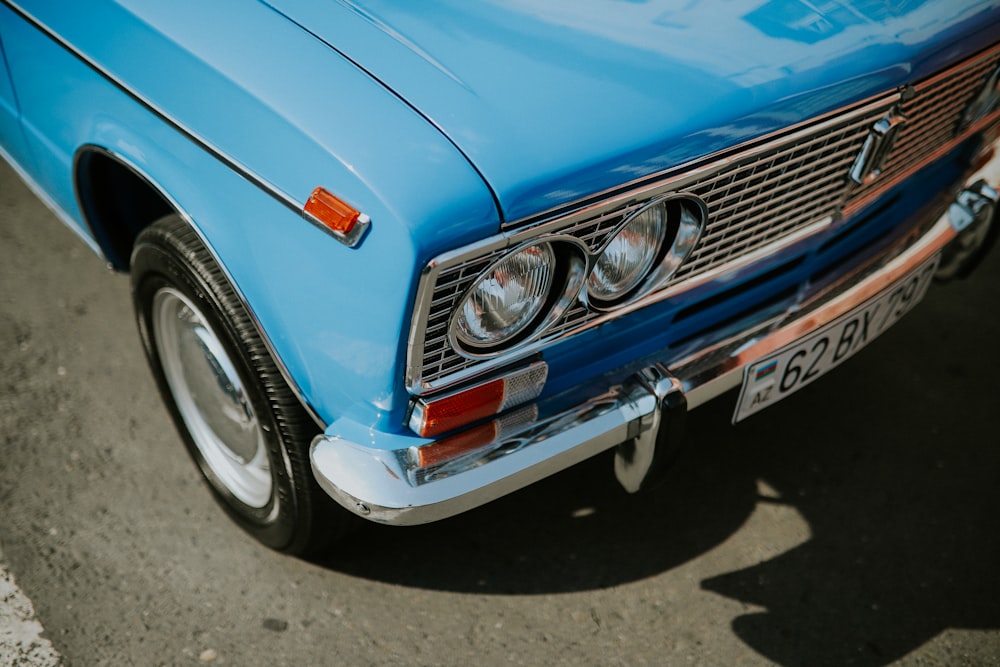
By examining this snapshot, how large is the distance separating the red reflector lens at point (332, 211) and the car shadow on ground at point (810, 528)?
3.52ft

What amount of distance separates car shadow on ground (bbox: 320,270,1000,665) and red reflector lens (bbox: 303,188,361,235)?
42.2 inches

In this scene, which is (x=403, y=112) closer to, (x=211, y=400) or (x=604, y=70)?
(x=604, y=70)

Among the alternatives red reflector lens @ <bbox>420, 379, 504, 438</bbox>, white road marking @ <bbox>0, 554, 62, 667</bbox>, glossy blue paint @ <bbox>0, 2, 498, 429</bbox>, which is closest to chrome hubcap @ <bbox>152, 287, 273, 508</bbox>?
glossy blue paint @ <bbox>0, 2, 498, 429</bbox>

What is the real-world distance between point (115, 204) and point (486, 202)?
132cm

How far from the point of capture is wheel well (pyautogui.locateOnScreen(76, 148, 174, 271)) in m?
2.22

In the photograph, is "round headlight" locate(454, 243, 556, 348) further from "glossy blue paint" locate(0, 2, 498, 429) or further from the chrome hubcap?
the chrome hubcap

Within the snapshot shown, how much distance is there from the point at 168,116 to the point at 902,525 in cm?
209

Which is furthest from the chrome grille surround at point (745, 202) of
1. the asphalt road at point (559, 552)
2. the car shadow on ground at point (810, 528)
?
the car shadow on ground at point (810, 528)

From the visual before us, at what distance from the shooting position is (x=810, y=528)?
7.90 feet

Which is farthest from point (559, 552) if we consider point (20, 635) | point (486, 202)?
point (20, 635)

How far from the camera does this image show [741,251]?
1958mm

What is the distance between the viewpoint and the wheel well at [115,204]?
87.5 inches

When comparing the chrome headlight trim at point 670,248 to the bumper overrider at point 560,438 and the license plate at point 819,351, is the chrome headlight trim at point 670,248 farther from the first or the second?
the license plate at point 819,351

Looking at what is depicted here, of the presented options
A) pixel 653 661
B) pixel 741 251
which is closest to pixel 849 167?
pixel 741 251
